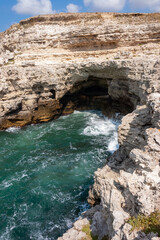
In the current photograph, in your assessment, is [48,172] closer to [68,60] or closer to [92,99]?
[68,60]

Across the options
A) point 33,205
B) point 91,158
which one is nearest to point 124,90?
point 91,158

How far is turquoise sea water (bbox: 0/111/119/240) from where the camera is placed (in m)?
13.0

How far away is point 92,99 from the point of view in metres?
37.3

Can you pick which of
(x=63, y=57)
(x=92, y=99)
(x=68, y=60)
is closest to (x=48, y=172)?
(x=68, y=60)

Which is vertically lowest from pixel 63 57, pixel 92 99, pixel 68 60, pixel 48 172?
pixel 48 172

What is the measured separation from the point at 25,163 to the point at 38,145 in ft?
13.0

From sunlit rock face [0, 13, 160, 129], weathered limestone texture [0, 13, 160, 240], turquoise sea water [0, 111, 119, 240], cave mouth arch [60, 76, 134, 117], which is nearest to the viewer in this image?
turquoise sea water [0, 111, 119, 240]

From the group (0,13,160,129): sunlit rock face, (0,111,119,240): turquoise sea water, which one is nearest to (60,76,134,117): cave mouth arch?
(0,13,160,129): sunlit rock face

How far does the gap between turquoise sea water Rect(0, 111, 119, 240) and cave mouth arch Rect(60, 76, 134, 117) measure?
375cm

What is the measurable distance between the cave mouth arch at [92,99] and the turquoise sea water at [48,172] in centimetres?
375

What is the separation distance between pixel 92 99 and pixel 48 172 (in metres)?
22.4

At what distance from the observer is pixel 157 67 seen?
19.3 m

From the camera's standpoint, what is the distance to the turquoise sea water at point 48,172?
1302cm

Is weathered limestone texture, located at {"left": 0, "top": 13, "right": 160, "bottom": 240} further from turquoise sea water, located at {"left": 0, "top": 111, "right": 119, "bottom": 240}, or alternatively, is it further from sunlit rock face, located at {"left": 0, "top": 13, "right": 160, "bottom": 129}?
turquoise sea water, located at {"left": 0, "top": 111, "right": 119, "bottom": 240}
